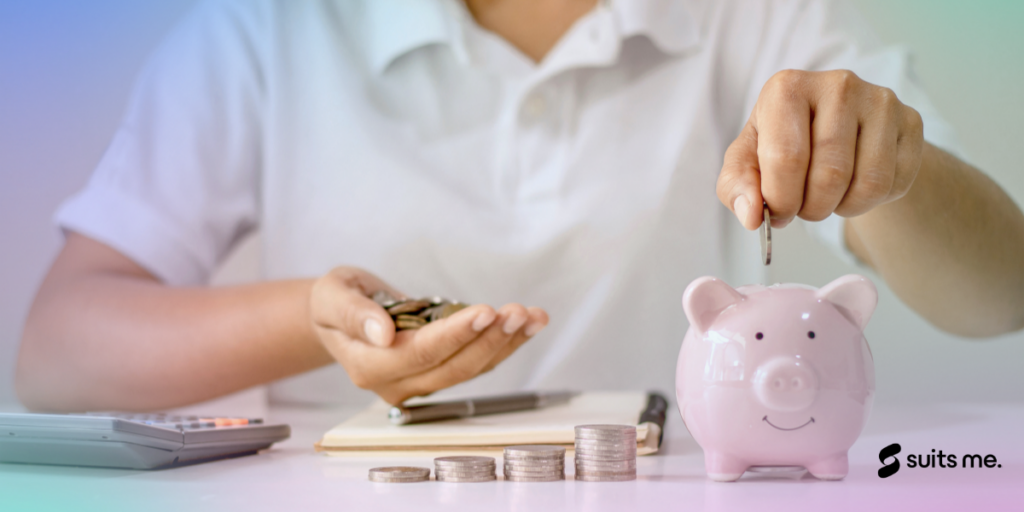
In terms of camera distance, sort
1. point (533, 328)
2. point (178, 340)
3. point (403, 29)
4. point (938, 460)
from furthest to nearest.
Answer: point (403, 29), point (178, 340), point (533, 328), point (938, 460)

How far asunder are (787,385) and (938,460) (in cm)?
22

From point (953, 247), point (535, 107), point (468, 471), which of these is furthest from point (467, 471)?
point (535, 107)

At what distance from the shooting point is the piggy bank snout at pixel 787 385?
1.53 ft

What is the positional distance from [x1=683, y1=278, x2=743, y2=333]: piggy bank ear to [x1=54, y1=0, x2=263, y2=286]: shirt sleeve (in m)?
1.07

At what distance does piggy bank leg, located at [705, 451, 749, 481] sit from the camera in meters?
0.50

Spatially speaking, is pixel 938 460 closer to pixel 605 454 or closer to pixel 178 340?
pixel 605 454

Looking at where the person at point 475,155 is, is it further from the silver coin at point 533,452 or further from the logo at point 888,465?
the silver coin at point 533,452

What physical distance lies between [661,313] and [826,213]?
0.94m

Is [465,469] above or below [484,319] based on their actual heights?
below

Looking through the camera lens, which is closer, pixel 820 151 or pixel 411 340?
pixel 820 151

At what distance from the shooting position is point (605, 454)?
1.68ft

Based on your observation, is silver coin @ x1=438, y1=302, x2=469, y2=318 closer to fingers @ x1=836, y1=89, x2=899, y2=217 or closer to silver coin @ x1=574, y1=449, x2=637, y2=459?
silver coin @ x1=574, y1=449, x2=637, y2=459

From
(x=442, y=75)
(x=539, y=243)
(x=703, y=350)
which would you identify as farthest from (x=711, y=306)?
(x=442, y=75)

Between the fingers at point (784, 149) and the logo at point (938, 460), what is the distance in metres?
0.21
